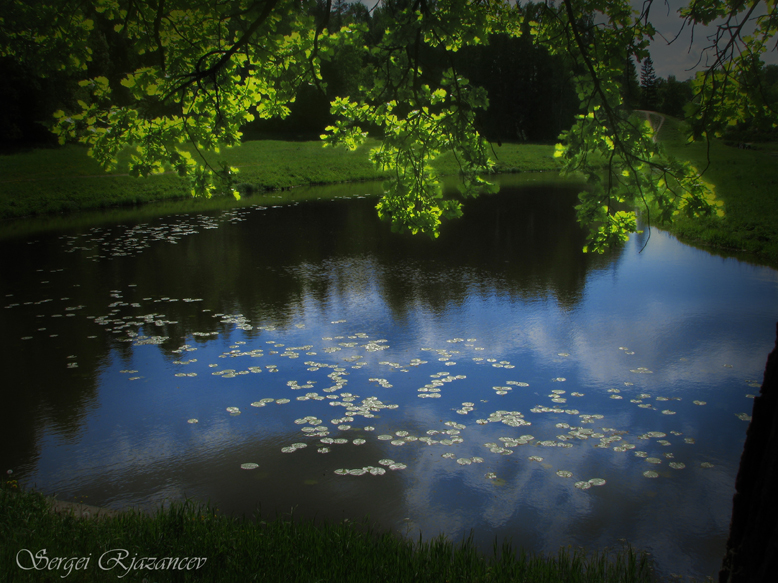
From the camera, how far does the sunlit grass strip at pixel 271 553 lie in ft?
11.6

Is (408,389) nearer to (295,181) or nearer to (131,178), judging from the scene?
(295,181)

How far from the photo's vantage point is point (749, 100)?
550 cm

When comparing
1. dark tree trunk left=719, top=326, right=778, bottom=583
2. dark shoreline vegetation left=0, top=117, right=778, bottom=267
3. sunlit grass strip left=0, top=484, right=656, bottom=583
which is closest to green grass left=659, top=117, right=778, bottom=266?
dark shoreline vegetation left=0, top=117, right=778, bottom=267

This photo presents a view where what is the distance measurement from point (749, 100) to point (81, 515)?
6615mm

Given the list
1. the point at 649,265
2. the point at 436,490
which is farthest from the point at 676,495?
the point at 649,265

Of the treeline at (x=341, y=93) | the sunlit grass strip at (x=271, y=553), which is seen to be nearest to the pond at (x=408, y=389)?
the sunlit grass strip at (x=271, y=553)

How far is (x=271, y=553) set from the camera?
12.5 feet

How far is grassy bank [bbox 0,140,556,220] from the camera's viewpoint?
24347 mm

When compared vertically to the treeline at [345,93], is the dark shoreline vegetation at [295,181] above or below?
below

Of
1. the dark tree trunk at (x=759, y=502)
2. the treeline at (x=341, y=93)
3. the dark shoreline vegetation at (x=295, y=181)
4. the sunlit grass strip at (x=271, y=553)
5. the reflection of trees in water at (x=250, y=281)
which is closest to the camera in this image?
the dark tree trunk at (x=759, y=502)

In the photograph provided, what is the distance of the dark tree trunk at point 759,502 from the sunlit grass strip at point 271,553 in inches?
43.7

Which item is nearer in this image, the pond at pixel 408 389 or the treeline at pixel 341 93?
the pond at pixel 408 389

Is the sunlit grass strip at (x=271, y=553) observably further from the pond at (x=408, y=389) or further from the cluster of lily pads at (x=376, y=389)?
the cluster of lily pads at (x=376, y=389)

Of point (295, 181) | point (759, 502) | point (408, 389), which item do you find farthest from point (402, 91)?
point (295, 181)
